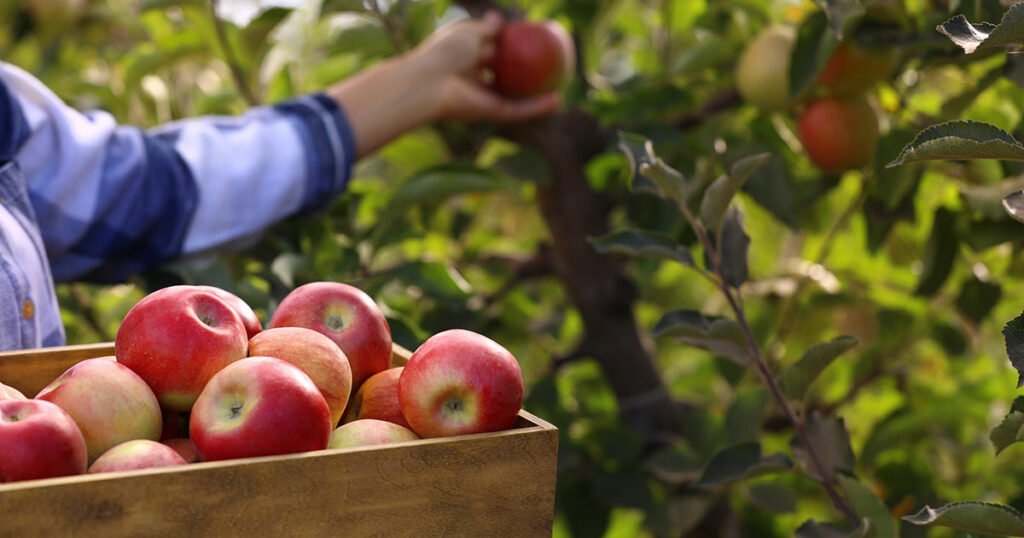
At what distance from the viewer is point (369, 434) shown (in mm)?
583

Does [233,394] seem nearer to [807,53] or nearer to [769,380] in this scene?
[769,380]

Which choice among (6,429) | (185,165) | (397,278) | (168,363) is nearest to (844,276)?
(397,278)

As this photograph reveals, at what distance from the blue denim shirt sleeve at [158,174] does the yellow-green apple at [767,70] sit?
1.63ft

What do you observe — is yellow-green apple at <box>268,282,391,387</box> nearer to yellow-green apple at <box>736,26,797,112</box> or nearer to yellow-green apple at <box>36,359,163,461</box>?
yellow-green apple at <box>36,359,163,461</box>

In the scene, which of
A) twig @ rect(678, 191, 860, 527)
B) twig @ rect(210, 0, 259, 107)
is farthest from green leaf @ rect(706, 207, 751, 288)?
twig @ rect(210, 0, 259, 107)

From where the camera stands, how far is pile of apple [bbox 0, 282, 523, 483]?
20.8 inches

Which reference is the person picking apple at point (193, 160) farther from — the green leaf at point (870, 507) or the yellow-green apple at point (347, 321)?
the green leaf at point (870, 507)

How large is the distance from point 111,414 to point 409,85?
2.65 ft

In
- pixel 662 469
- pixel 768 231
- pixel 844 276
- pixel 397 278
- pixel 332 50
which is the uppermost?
pixel 332 50

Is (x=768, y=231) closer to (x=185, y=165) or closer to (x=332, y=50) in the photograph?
(x=332, y=50)

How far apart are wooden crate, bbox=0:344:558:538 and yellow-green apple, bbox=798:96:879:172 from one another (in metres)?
0.72

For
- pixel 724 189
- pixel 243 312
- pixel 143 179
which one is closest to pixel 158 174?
pixel 143 179

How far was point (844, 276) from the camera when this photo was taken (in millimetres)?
1666

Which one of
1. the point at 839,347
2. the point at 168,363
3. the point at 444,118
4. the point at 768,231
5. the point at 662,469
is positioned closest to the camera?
the point at 168,363
